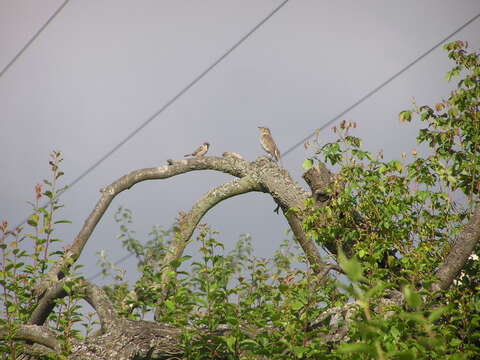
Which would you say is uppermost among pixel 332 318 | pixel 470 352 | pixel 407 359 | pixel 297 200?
pixel 297 200

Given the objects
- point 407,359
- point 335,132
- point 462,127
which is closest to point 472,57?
point 462,127

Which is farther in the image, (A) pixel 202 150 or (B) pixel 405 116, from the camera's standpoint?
(A) pixel 202 150

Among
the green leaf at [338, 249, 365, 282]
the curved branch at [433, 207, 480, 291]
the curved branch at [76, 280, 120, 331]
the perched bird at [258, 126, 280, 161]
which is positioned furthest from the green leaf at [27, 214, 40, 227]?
the green leaf at [338, 249, 365, 282]

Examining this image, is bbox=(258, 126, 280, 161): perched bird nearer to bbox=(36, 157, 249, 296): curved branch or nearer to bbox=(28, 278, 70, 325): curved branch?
bbox=(36, 157, 249, 296): curved branch

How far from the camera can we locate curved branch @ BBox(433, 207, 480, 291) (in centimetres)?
454

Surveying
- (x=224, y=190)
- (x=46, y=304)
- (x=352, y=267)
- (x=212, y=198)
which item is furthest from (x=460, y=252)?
(x=352, y=267)

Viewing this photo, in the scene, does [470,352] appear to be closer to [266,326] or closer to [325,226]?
[266,326]

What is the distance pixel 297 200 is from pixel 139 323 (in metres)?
2.56

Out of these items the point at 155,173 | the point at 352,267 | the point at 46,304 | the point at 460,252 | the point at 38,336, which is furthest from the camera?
the point at 155,173

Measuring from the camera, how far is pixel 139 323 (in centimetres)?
395

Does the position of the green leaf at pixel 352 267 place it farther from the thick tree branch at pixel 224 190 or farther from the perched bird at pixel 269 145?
the perched bird at pixel 269 145

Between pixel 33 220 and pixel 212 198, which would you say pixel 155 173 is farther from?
pixel 33 220

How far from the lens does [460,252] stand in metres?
4.64

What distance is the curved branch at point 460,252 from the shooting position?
4.54m
